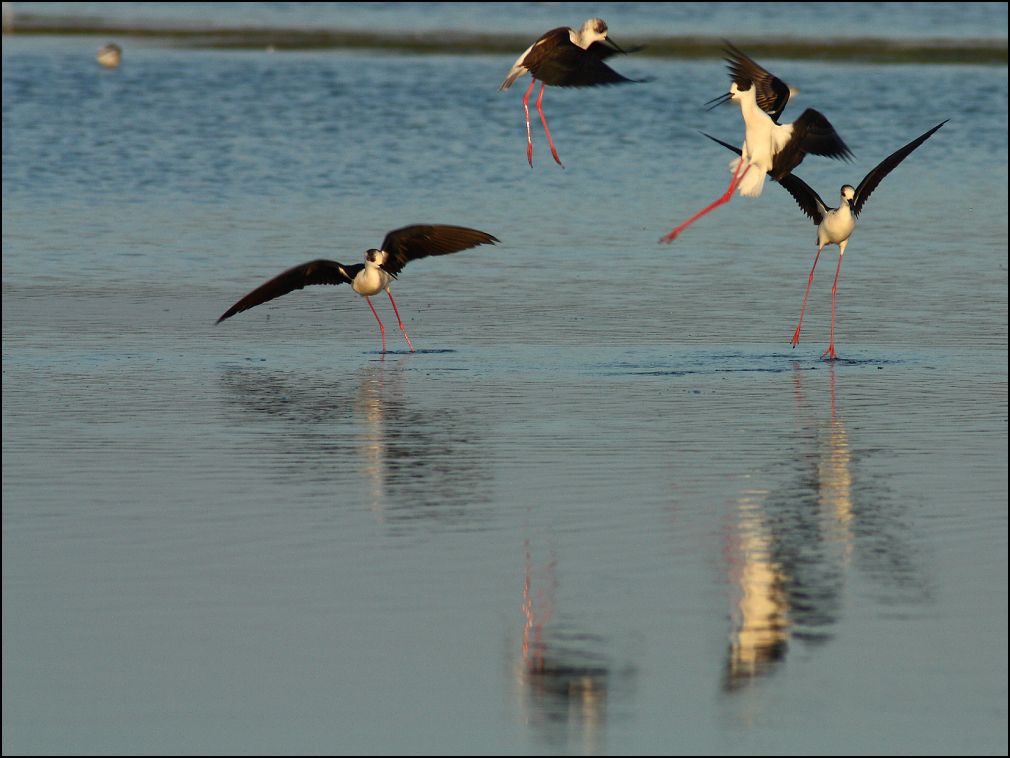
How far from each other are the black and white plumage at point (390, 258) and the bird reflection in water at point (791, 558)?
3720mm

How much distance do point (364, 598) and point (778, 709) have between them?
4.93 ft

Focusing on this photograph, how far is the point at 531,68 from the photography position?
1168cm

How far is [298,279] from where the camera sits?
11703 millimetres

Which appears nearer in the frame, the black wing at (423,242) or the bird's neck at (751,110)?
the bird's neck at (751,110)

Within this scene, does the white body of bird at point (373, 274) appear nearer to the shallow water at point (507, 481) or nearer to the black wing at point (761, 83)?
the shallow water at point (507, 481)

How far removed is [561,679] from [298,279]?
643 centimetres

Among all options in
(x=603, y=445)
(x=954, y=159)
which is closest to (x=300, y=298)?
(x=603, y=445)

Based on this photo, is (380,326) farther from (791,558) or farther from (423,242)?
(791,558)

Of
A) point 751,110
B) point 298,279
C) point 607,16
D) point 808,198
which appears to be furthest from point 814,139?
point 607,16

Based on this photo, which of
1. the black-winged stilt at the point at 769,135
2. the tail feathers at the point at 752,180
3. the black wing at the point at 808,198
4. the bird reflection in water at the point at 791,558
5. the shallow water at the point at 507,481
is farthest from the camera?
the black wing at the point at 808,198

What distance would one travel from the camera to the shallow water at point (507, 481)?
5441mm

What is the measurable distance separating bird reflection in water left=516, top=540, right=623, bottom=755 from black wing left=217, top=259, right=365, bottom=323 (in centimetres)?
535

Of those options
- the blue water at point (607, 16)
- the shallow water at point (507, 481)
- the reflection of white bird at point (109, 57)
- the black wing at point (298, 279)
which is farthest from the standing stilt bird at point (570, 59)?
the blue water at point (607, 16)

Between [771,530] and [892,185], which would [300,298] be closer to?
[771,530]
